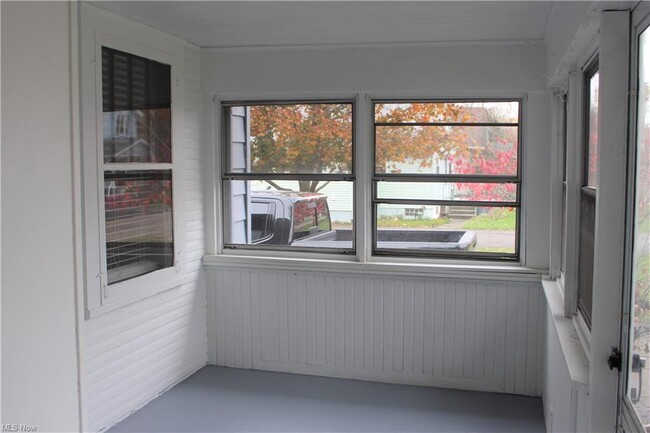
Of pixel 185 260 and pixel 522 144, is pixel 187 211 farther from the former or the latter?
pixel 522 144

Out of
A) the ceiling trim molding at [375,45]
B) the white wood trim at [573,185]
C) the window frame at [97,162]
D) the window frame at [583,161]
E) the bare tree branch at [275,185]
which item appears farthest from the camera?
the bare tree branch at [275,185]

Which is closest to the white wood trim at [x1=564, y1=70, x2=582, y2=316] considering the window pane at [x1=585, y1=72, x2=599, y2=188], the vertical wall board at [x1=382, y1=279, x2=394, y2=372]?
the window pane at [x1=585, y1=72, x2=599, y2=188]

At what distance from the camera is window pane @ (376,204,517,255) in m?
4.47

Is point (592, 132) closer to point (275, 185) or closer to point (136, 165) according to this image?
point (275, 185)

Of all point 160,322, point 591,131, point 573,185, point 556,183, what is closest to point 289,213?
point 160,322

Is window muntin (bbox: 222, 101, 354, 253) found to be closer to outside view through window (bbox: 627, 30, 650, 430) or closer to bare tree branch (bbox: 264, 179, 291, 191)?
bare tree branch (bbox: 264, 179, 291, 191)

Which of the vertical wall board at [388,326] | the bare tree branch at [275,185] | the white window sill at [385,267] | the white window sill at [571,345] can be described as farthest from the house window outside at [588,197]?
the bare tree branch at [275,185]

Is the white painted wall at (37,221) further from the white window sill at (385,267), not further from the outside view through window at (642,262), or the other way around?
the white window sill at (385,267)

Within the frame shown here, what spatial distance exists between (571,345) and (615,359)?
602 millimetres

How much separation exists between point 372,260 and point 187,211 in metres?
1.47

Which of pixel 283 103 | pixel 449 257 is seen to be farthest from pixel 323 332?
pixel 283 103

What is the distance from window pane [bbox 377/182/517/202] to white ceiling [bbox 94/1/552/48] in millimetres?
1037

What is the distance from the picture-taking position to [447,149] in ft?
14.7

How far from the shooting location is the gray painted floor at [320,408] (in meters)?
3.82
